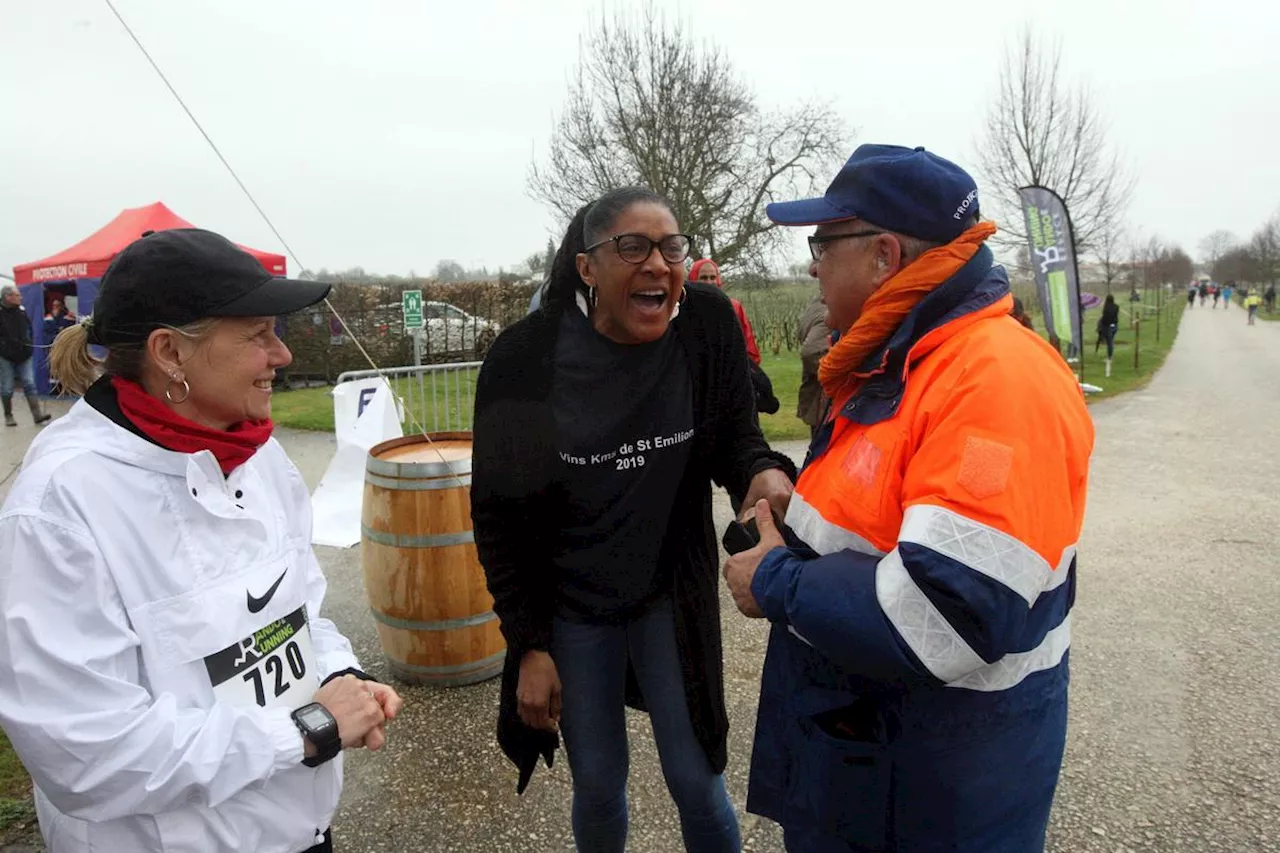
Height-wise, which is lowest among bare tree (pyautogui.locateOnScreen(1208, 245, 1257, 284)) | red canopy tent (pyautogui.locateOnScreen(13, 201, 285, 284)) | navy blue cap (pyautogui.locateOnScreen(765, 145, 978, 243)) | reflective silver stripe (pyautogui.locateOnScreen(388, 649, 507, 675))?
reflective silver stripe (pyautogui.locateOnScreen(388, 649, 507, 675))

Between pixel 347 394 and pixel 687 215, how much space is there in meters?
12.5

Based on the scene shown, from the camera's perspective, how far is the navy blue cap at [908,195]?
1439mm

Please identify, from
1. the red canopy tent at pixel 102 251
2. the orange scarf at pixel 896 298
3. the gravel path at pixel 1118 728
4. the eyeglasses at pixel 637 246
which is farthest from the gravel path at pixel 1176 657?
the red canopy tent at pixel 102 251

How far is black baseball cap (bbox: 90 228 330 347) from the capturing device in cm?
139

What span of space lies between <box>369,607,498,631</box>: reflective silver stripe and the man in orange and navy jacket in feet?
7.06

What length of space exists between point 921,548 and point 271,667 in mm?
1274

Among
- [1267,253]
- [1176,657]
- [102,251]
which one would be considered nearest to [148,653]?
[1176,657]

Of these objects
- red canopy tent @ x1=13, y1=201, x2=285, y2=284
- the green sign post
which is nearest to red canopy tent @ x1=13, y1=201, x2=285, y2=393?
red canopy tent @ x1=13, y1=201, x2=285, y2=284

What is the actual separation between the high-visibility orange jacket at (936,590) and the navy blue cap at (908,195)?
11cm

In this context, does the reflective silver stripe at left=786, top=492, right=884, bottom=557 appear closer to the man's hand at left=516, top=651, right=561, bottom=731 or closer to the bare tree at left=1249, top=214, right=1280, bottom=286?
the man's hand at left=516, top=651, right=561, bottom=731

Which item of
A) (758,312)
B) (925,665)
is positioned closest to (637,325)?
(925,665)

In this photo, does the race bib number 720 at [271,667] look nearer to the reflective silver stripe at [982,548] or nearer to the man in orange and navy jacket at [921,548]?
the man in orange and navy jacket at [921,548]

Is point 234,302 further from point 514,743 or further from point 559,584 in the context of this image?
point 514,743

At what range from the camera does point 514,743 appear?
2139 millimetres
